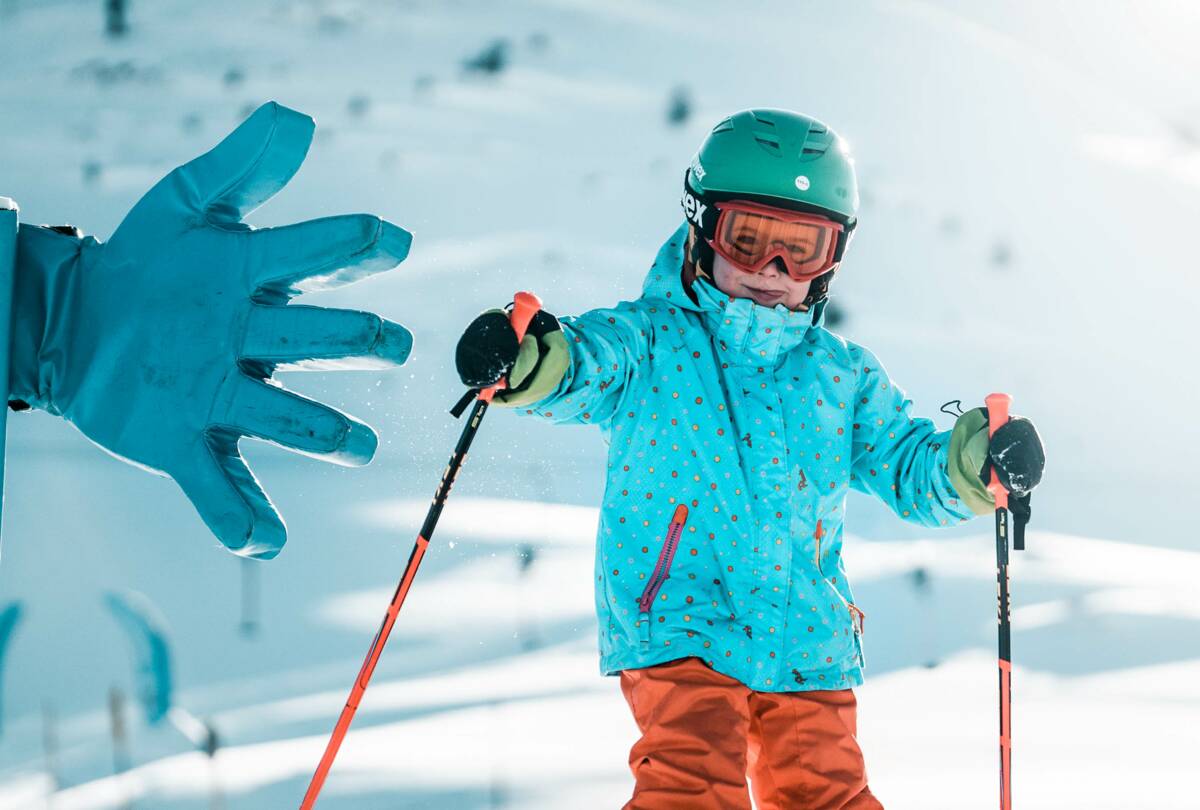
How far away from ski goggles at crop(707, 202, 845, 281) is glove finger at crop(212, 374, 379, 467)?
0.72 metres

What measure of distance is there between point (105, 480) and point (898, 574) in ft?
11.0

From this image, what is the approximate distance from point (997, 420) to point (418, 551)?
96 centimetres

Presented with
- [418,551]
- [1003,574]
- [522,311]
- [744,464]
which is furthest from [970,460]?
[418,551]

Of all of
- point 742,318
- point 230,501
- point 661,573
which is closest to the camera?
point 230,501

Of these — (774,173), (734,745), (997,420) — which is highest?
(774,173)

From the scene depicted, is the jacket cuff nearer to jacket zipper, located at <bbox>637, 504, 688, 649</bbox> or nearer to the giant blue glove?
jacket zipper, located at <bbox>637, 504, 688, 649</bbox>

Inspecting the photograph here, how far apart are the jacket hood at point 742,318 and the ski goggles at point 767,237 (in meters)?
0.07

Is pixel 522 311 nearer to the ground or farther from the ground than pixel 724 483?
farther from the ground

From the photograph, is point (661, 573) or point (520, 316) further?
point (661, 573)

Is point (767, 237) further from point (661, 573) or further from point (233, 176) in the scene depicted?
point (233, 176)

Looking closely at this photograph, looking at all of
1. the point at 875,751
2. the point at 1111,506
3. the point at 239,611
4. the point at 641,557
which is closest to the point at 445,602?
the point at 239,611

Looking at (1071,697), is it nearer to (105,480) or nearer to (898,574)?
(898,574)

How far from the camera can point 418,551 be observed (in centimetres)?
181

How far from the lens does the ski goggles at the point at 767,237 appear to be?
213cm
